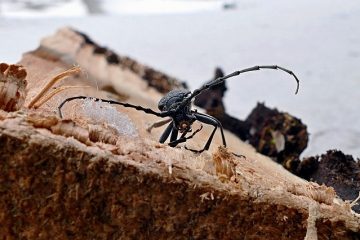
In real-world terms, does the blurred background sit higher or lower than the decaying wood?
higher

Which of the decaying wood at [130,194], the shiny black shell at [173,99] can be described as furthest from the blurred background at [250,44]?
the decaying wood at [130,194]

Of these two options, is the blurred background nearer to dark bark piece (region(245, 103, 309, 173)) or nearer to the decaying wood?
dark bark piece (region(245, 103, 309, 173))

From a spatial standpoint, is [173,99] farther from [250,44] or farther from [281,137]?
[250,44]

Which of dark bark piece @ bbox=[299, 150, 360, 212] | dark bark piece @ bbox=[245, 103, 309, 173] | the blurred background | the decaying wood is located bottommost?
the decaying wood

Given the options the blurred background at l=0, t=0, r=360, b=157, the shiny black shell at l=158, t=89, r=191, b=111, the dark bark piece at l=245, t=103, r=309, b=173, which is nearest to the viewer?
the shiny black shell at l=158, t=89, r=191, b=111

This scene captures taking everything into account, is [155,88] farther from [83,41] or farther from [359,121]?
[359,121]

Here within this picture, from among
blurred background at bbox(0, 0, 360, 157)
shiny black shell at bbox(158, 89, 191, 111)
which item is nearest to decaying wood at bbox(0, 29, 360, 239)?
shiny black shell at bbox(158, 89, 191, 111)

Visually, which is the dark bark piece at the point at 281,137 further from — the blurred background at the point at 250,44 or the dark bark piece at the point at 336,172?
the blurred background at the point at 250,44

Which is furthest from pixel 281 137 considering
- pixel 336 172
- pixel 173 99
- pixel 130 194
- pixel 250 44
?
pixel 250 44
